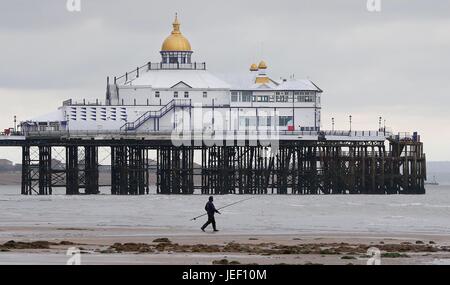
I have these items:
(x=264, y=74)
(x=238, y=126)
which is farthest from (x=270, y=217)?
(x=264, y=74)

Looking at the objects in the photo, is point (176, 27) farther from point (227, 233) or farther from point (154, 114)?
point (227, 233)

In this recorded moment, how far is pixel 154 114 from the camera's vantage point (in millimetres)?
128125

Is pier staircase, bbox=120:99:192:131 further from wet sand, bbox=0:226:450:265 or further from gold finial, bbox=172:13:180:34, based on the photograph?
wet sand, bbox=0:226:450:265

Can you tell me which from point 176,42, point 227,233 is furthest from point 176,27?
point 227,233

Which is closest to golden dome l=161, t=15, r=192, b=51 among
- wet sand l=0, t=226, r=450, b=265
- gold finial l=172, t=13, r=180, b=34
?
gold finial l=172, t=13, r=180, b=34

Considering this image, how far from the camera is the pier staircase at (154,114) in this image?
4943 inches

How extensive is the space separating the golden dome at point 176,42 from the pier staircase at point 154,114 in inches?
227

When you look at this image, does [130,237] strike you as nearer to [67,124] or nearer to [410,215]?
[410,215]

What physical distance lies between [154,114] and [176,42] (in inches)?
339

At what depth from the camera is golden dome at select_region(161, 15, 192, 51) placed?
134 meters

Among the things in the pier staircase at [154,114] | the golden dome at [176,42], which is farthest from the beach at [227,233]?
the golden dome at [176,42]

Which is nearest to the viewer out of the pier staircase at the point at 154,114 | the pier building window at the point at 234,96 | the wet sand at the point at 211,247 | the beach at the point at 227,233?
the wet sand at the point at 211,247

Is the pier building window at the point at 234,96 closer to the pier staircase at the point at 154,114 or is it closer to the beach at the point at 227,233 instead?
the pier staircase at the point at 154,114

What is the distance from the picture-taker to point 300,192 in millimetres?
119312
